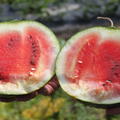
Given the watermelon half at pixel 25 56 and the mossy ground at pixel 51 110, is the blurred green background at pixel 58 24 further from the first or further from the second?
the watermelon half at pixel 25 56

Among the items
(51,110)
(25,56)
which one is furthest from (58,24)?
(25,56)

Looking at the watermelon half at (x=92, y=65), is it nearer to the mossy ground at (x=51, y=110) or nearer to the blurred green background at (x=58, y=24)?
the blurred green background at (x=58, y=24)

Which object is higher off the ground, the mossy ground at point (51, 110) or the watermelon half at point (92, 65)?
the watermelon half at point (92, 65)

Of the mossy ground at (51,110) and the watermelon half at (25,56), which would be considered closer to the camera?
the watermelon half at (25,56)

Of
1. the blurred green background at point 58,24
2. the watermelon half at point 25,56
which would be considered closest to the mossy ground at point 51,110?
the blurred green background at point 58,24

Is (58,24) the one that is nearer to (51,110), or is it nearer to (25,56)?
(51,110)

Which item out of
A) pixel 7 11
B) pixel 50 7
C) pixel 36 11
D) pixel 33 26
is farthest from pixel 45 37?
pixel 7 11

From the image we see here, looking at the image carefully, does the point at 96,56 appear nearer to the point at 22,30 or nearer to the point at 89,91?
the point at 89,91
